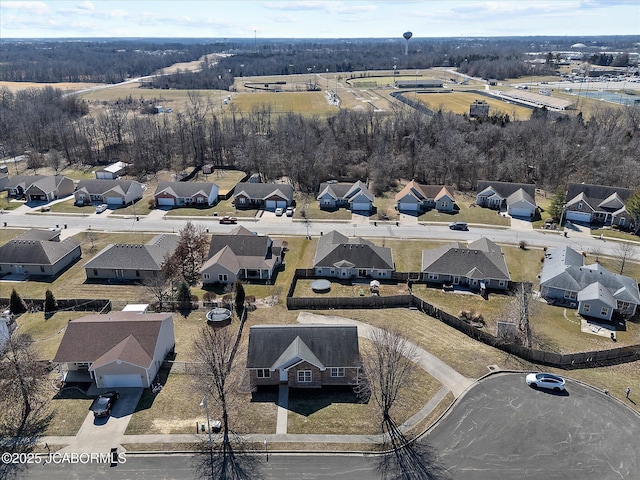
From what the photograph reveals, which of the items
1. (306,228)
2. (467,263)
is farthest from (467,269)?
(306,228)

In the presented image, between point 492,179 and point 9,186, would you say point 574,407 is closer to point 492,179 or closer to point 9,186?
point 492,179

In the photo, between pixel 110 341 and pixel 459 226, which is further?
pixel 459 226

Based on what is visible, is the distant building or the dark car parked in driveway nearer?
the dark car parked in driveway

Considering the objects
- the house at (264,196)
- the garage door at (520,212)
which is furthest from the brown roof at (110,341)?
the garage door at (520,212)

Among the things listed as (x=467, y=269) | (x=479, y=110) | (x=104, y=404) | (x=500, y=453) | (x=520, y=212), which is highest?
(x=479, y=110)

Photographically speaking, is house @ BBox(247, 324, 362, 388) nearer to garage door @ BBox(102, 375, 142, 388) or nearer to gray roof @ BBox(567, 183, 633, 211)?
garage door @ BBox(102, 375, 142, 388)

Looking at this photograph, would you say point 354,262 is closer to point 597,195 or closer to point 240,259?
point 240,259

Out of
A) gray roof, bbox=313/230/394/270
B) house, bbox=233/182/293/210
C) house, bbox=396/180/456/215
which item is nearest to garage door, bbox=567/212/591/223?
house, bbox=396/180/456/215
